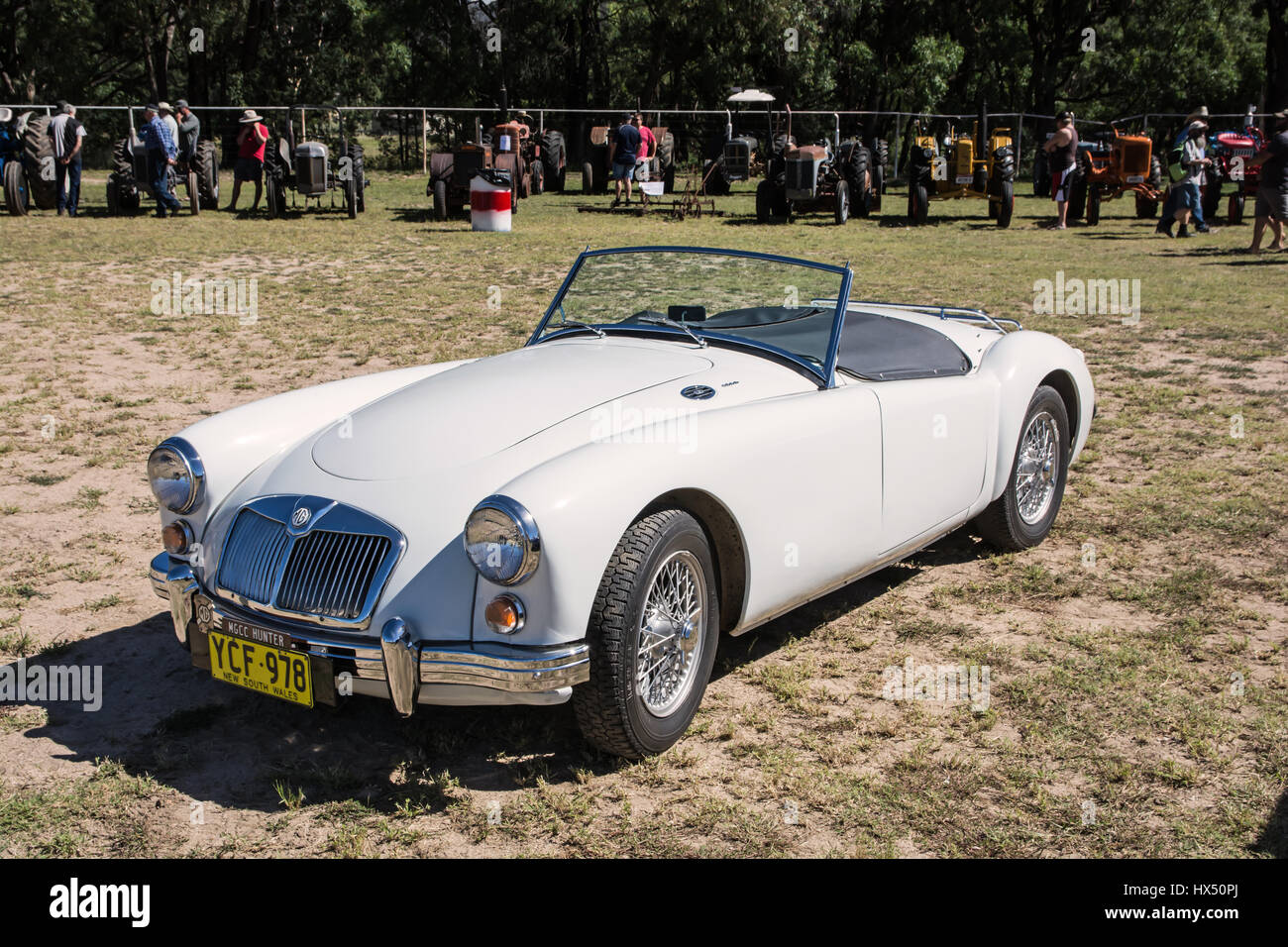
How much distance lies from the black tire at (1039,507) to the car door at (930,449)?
308mm

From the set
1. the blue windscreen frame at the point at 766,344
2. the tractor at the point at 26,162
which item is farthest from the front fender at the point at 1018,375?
the tractor at the point at 26,162

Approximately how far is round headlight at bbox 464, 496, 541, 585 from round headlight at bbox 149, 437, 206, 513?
3.92 feet

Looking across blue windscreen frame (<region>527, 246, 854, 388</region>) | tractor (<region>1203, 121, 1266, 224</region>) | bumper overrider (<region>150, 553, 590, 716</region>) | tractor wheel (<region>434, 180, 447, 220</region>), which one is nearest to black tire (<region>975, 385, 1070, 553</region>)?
blue windscreen frame (<region>527, 246, 854, 388</region>)

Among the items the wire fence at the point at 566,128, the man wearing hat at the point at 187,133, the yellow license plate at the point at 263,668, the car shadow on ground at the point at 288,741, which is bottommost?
the car shadow on ground at the point at 288,741

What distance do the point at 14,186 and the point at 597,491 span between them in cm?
1868

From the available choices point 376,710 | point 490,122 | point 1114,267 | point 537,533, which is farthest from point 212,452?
point 490,122

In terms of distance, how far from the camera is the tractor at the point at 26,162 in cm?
1835

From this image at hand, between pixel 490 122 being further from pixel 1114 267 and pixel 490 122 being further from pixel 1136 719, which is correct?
pixel 1136 719

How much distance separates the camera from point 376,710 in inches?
147

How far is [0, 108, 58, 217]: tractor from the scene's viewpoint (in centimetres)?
1835

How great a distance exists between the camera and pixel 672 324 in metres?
4.43

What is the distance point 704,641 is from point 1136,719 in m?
1.40

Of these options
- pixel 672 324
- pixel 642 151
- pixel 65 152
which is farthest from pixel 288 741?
pixel 642 151

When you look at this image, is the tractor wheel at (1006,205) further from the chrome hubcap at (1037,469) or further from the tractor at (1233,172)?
the chrome hubcap at (1037,469)
